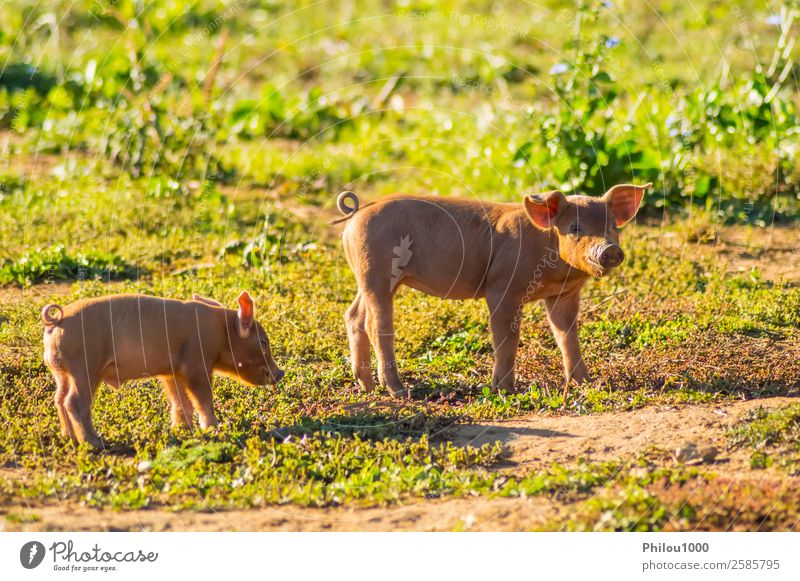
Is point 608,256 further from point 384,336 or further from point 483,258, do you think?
point 384,336

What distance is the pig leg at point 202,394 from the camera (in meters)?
9.12

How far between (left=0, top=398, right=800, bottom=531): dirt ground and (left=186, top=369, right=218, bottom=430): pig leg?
1353 mm

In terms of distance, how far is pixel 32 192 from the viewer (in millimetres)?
15602

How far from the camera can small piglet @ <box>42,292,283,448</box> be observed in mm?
8695

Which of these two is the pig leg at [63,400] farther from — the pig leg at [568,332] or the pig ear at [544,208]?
the pig leg at [568,332]

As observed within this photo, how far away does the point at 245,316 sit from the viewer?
9.43 m

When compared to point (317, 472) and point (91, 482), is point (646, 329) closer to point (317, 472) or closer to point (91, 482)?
point (317, 472)

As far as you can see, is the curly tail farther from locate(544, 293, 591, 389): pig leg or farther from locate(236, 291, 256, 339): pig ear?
locate(544, 293, 591, 389): pig leg

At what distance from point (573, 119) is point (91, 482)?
850 centimetres

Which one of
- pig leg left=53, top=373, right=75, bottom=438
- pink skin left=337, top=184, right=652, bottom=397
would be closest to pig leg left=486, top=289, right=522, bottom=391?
pink skin left=337, top=184, right=652, bottom=397

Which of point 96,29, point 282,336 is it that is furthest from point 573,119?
point 96,29

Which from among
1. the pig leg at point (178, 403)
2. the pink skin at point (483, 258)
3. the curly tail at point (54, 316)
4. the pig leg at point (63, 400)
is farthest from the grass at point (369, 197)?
the curly tail at point (54, 316)

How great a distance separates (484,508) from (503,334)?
97.4 inches

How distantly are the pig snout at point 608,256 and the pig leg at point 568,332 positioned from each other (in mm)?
877
